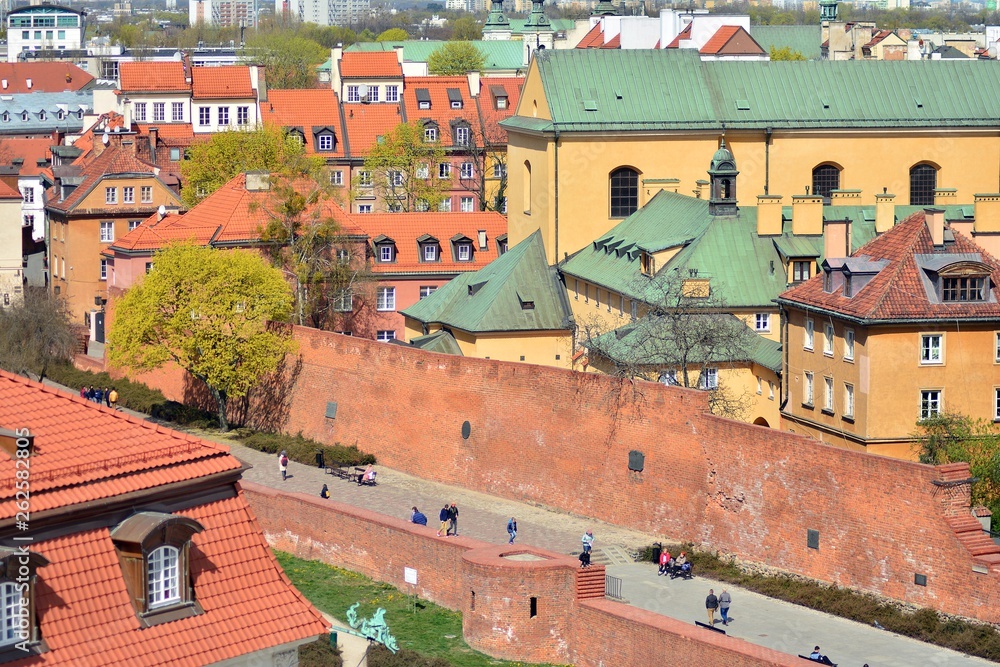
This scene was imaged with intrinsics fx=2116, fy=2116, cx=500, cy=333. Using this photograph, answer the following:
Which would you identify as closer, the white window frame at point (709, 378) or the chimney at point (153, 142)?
the white window frame at point (709, 378)

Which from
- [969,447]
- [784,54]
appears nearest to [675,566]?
[969,447]

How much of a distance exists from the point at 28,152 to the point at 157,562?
8241 cm

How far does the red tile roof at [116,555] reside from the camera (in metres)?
21.3

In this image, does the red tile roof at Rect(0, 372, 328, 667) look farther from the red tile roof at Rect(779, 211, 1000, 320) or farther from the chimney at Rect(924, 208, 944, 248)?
the chimney at Rect(924, 208, 944, 248)

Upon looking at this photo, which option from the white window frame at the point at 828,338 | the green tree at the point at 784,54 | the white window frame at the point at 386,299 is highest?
the green tree at the point at 784,54

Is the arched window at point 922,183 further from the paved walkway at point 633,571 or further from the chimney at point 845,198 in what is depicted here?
the paved walkway at point 633,571

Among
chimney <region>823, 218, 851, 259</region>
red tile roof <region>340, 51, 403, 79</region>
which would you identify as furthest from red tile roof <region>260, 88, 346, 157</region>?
chimney <region>823, 218, 851, 259</region>

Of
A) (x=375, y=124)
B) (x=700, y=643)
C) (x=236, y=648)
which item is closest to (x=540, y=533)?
(x=700, y=643)

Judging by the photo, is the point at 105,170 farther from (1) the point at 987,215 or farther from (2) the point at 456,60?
(2) the point at 456,60

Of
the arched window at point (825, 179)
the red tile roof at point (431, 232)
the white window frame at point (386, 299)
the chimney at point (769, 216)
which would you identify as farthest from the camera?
the red tile roof at point (431, 232)

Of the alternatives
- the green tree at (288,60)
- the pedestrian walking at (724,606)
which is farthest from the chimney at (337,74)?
the pedestrian walking at (724,606)

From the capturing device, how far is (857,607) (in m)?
39.2

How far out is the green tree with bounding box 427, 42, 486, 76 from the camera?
140m

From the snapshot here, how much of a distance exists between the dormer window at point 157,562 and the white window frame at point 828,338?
2631 centimetres
